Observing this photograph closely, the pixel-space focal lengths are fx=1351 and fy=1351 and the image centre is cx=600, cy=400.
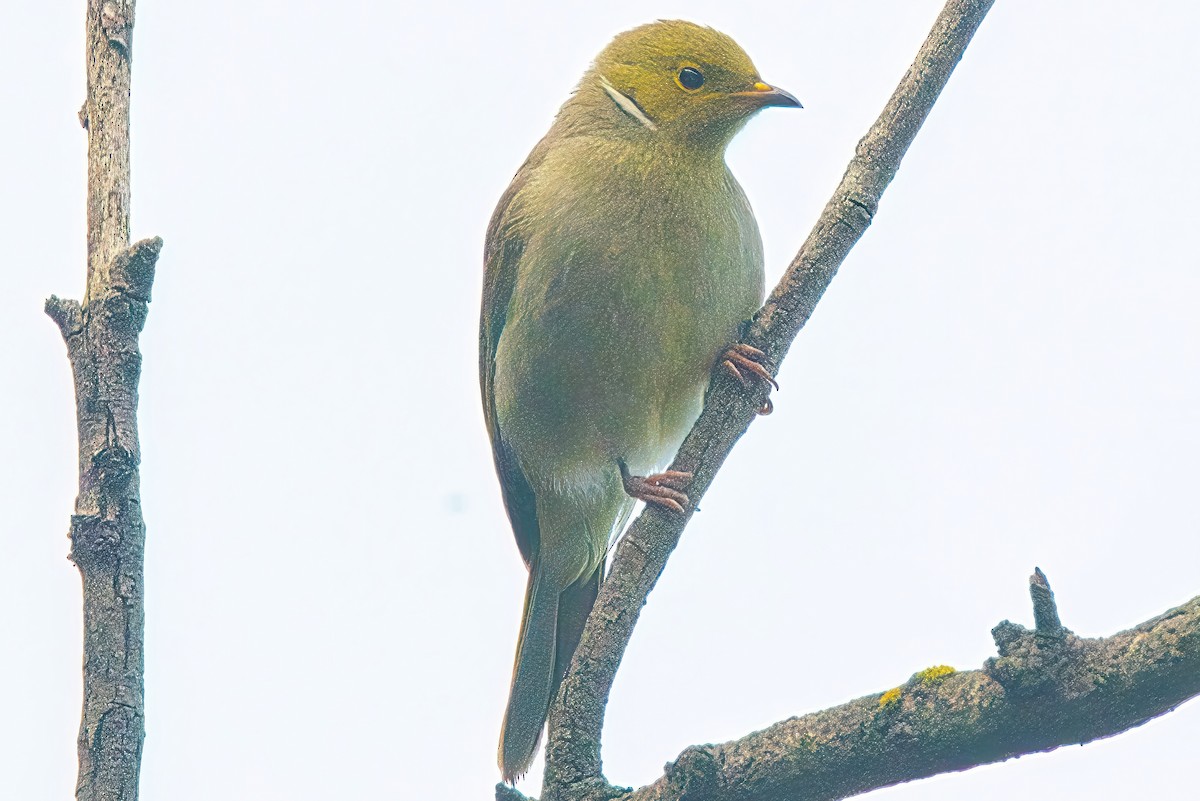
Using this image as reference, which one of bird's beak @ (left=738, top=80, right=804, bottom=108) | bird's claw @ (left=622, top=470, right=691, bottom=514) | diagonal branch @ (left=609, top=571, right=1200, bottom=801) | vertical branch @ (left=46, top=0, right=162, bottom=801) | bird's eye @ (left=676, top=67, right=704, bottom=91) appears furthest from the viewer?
bird's eye @ (left=676, top=67, right=704, bottom=91)

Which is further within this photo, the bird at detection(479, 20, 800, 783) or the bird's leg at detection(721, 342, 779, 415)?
the bird at detection(479, 20, 800, 783)

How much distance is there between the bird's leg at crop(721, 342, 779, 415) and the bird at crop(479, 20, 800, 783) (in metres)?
0.02

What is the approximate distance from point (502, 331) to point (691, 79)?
1225 millimetres

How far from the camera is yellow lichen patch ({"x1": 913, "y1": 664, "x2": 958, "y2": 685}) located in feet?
9.31

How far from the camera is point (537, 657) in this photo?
507 cm

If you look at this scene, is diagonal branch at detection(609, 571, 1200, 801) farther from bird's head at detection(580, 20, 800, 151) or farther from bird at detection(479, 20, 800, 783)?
bird's head at detection(580, 20, 800, 151)

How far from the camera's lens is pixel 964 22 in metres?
3.64

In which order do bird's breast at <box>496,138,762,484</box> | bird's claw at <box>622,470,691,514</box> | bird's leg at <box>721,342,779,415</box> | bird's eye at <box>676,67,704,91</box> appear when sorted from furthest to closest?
bird's eye at <box>676,67,704,91</box>, bird's breast at <box>496,138,762,484</box>, bird's leg at <box>721,342,779,415</box>, bird's claw at <box>622,470,691,514</box>

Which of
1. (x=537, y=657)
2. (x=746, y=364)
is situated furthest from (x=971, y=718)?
(x=537, y=657)

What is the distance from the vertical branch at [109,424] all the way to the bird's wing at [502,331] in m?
2.03

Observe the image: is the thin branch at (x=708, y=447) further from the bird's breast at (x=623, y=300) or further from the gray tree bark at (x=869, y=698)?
the bird's breast at (x=623, y=300)

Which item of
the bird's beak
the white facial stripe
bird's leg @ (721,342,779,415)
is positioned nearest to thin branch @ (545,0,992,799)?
bird's leg @ (721,342,779,415)

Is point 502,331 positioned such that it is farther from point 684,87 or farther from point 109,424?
point 109,424

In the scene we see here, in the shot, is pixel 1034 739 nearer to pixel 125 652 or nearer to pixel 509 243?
pixel 125 652
